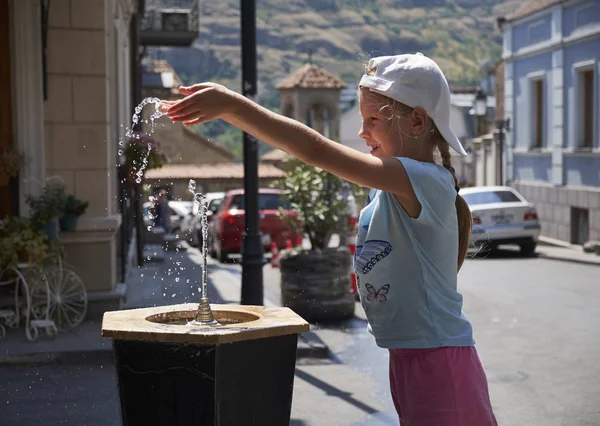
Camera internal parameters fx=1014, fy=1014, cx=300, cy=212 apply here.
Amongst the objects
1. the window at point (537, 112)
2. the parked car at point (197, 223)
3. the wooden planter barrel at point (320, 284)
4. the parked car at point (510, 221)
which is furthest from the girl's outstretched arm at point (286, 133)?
the window at point (537, 112)

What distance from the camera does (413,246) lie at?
2.91m

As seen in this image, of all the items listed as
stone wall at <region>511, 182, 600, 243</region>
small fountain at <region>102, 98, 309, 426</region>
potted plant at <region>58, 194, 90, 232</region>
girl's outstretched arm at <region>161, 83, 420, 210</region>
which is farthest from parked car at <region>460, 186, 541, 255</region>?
girl's outstretched arm at <region>161, 83, 420, 210</region>

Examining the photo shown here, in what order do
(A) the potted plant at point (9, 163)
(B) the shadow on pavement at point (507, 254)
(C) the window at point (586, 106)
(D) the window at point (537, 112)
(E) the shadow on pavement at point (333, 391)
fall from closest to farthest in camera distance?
(E) the shadow on pavement at point (333, 391)
(A) the potted plant at point (9, 163)
(B) the shadow on pavement at point (507, 254)
(C) the window at point (586, 106)
(D) the window at point (537, 112)

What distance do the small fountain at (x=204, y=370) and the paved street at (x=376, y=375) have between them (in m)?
3.05

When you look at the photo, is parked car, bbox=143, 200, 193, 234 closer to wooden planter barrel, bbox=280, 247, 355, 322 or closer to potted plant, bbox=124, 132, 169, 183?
potted plant, bbox=124, 132, 169, 183

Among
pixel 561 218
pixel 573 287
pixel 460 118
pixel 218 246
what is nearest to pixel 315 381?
pixel 573 287

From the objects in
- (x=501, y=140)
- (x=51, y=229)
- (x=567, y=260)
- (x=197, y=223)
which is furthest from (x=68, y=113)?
(x=501, y=140)

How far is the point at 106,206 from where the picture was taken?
9.93 metres

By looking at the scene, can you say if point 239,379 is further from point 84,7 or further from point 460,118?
point 460,118

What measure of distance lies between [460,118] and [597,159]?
4100 centimetres

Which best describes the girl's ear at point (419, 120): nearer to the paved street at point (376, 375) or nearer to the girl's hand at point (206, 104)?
the girl's hand at point (206, 104)

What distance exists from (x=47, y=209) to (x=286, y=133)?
267 inches

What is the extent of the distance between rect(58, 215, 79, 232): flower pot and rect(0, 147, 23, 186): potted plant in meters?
0.60

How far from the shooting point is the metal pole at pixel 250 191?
9.62m
